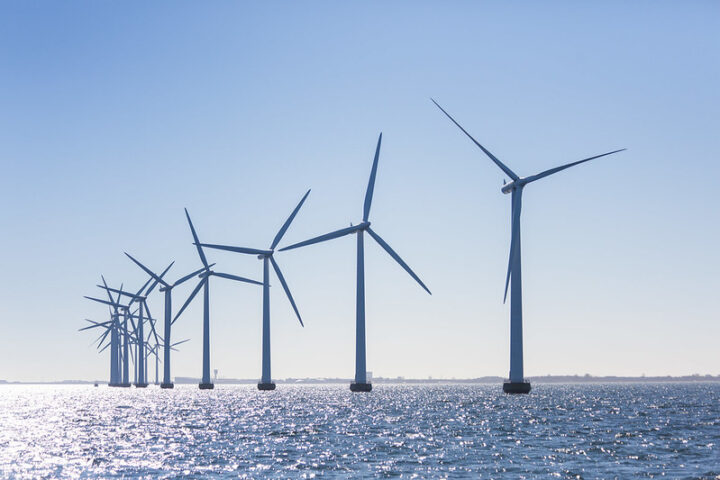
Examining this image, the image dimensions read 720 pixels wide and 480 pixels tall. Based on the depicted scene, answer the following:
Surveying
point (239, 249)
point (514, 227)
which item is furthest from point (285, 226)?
point (514, 227)

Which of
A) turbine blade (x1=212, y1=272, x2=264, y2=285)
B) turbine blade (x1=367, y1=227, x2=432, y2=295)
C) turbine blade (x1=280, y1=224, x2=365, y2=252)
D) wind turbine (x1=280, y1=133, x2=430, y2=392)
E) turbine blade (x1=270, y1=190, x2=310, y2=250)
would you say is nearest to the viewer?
turbine blade (x1=367, y1=227, x2=432, y2=295)

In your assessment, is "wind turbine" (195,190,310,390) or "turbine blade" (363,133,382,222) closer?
"turbine blade" (363,133,382,222)

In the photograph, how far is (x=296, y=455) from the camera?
177ft

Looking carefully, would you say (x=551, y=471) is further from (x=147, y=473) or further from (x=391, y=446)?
(x=147, y=473)

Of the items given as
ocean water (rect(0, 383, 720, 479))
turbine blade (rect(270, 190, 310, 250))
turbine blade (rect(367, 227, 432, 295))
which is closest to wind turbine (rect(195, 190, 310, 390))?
turbine blade (rect(270, 190, 310, 250))

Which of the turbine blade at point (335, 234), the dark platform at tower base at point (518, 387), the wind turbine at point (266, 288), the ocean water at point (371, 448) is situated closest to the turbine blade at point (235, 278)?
the wind turbine at point (266, 288)

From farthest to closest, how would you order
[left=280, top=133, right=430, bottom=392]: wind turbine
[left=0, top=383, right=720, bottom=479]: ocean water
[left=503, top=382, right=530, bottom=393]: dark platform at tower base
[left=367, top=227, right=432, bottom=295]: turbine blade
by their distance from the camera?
[left=280, top=133, right=430, bottom=392]: wind turbine
[left=503, top=382, right=530, bottom=393]: dark platform at tower base
[left=367, top=227, right=432, bottom=295]: turbine blade
[left=0, top=383, right=720, bottom=479]: ocean water

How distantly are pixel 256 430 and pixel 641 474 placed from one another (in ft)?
130

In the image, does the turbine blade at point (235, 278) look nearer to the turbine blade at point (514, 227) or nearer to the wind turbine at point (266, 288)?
the wind turbine at point (266, 288)

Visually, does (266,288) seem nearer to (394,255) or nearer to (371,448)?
(394,255)

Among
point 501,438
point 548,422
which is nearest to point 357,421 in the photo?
point 548,422

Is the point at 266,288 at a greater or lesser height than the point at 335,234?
lesser

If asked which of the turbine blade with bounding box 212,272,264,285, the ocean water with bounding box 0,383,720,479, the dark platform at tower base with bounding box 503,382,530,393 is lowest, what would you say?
the dark platform at tower base with bounding box 503,382,530,393

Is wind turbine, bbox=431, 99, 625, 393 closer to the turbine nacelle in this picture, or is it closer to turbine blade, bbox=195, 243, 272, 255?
the turbine nacelle
